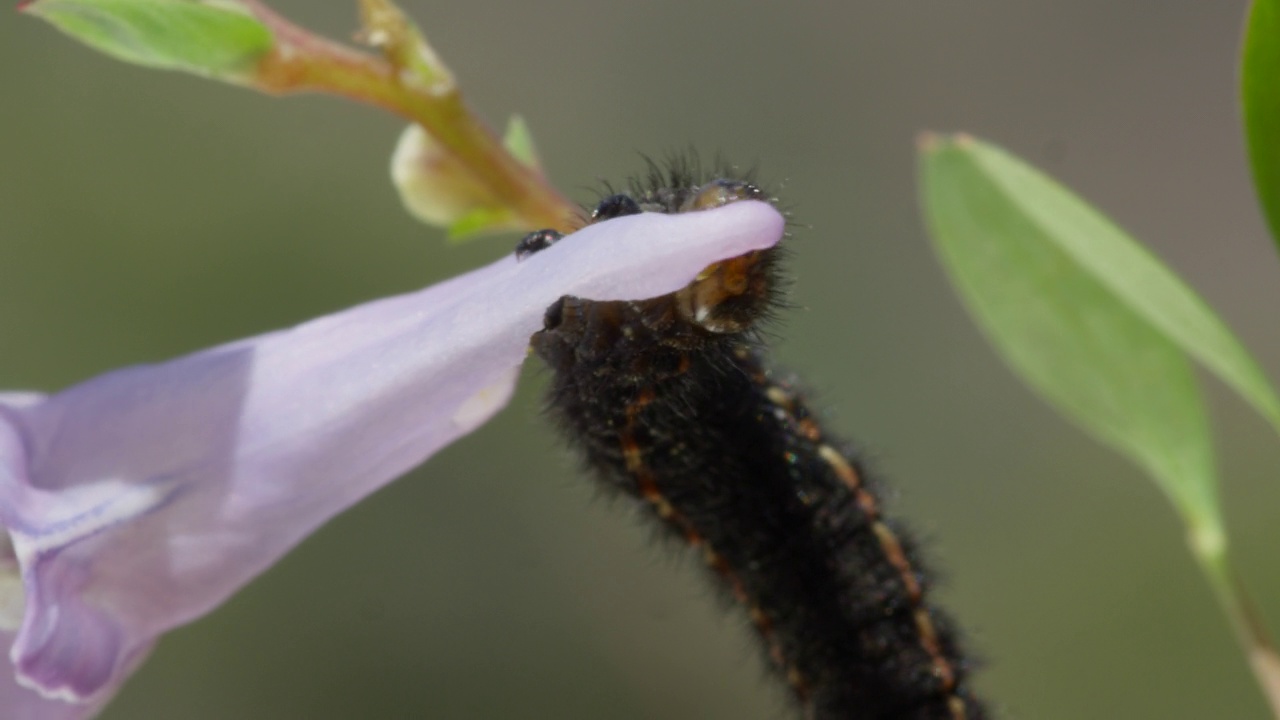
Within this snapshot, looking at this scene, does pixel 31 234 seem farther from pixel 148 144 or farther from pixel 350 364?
pixel 350 364

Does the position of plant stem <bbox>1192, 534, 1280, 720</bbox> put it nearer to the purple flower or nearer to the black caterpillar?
the black caterpillar

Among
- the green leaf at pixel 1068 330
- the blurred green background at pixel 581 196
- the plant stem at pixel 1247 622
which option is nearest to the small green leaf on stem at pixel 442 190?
the green leaf at pixel 1068 330

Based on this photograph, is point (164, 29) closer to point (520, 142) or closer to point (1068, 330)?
point (520, 142)

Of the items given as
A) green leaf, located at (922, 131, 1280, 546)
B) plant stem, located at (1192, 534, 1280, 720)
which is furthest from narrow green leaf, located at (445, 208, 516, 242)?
plant stem, located at (1192, 534, 1280, 720)

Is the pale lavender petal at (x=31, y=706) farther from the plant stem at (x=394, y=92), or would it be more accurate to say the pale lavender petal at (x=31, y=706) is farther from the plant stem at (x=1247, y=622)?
the plant stem at (x=1247, y=622)

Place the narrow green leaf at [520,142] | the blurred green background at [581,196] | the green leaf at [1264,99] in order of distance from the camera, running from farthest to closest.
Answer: the blurred green background at [581,196] → the narrow green leaf at [520,142] → the green leaf at [1264,99]

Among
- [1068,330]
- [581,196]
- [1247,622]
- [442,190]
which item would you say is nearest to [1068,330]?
[1068,330]

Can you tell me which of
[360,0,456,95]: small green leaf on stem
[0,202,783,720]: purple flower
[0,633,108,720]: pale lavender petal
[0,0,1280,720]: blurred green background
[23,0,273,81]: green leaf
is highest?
[0,0,1280,720]: blurred green background
